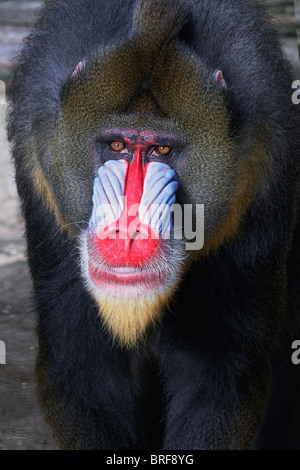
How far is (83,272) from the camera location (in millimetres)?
3580

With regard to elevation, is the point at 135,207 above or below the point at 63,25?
below

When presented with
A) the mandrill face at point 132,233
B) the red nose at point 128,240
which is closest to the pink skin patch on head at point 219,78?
the mandrill face at point 132,233

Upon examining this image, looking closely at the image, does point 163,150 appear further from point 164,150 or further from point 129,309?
point 129,309

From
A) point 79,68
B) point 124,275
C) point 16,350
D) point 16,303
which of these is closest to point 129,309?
point 124,275

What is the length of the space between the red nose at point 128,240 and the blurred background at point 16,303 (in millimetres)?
1180

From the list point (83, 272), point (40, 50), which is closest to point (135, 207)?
point (83, 272)

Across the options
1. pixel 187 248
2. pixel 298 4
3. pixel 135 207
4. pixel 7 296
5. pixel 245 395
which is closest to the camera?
pixel 135 207

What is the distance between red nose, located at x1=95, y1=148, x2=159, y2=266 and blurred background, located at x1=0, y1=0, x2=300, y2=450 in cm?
118

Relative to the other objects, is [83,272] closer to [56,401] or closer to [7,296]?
[56,401]

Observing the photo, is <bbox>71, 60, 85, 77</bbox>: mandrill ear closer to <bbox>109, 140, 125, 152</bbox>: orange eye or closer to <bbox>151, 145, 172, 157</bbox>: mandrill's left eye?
<bbox>109, 140, 125, 152</bbox>: orange eye

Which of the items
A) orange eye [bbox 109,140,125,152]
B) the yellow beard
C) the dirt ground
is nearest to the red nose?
the yellow beard

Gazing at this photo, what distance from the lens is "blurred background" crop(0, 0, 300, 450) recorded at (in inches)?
188
